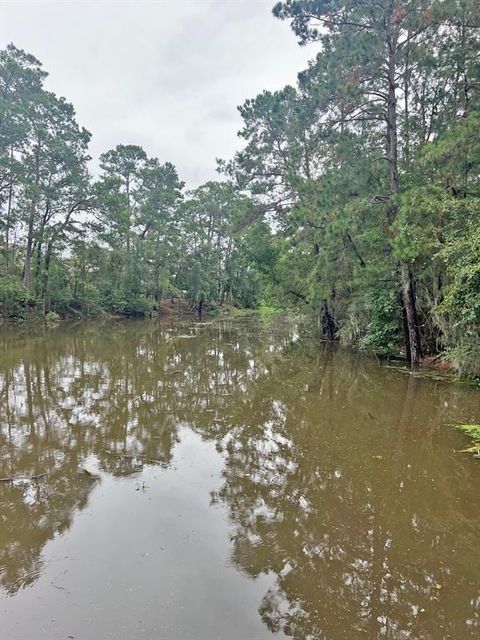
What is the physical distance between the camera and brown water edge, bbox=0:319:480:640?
104 inches

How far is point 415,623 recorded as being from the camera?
8.61 ft

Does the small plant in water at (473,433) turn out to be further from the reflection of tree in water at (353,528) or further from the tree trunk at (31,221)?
the tree trunk at (31,221)

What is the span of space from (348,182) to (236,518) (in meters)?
11.1

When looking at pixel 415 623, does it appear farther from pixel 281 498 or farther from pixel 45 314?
pixel 45 314

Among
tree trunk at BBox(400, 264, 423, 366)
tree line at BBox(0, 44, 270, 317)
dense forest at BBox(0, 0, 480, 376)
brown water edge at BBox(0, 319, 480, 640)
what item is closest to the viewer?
brown water edge at BBox(0, 319, 480, 640)

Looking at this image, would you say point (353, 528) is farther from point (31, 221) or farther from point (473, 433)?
point (31, 221)

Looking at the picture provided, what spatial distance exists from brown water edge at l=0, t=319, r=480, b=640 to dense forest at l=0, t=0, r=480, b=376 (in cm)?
417

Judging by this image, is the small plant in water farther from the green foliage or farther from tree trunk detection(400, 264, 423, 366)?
tree trunk detection(400, 264, 423, 366)

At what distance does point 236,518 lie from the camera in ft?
12.6

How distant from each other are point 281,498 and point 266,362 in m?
9.46

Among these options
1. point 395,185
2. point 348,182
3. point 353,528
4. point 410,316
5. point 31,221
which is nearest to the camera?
point 353,528

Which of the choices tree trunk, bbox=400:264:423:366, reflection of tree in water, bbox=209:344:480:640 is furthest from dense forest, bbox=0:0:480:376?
reflection of tree in water, bbox=209:344:480:640

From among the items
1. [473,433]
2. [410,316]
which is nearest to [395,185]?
[410,316]

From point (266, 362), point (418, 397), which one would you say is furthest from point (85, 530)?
point (266, 362)
